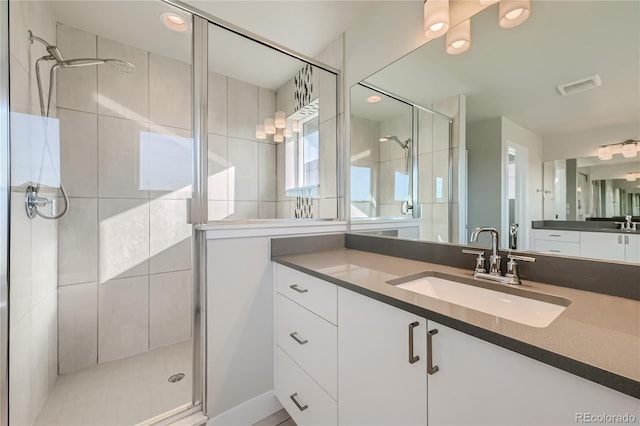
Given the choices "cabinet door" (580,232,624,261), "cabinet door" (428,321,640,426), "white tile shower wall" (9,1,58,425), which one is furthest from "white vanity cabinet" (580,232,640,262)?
"white tile shower wall" (9,1,58,425)

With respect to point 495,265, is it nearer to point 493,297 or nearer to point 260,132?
point 493,297

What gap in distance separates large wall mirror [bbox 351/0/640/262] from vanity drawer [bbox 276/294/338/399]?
706 millimetres

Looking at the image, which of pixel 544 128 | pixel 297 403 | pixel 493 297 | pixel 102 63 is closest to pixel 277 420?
pixel 297 403

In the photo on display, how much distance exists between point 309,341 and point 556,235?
3.45ft

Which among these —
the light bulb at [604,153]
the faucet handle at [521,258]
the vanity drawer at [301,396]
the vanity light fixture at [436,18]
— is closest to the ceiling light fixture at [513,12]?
the vanity light fixture at [436,18]

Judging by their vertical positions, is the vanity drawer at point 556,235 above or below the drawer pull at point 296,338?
above

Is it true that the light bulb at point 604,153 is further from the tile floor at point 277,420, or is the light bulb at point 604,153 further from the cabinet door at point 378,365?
the tile floor at point 277,420

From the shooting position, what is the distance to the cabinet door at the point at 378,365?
2.38ft

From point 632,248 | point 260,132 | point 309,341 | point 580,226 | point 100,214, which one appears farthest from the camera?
point 260,132

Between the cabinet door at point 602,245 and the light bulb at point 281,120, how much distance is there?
190 cm

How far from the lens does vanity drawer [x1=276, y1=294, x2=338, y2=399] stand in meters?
1.03

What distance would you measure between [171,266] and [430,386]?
2.12m

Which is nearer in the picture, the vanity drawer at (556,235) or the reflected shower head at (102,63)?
the vanity drawer at (556,235)

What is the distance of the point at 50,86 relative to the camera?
1.64 metres
